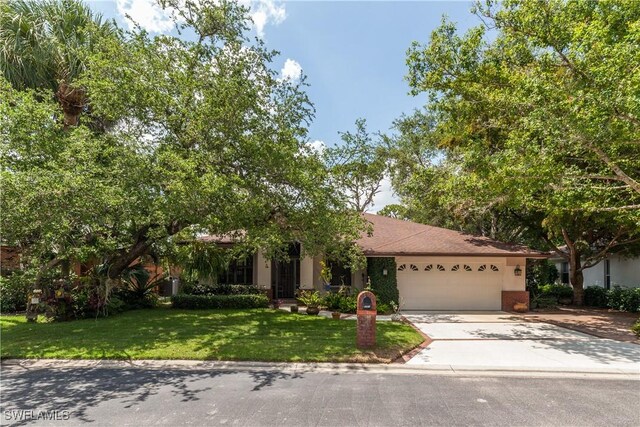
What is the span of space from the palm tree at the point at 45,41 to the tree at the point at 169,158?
1.37 meters

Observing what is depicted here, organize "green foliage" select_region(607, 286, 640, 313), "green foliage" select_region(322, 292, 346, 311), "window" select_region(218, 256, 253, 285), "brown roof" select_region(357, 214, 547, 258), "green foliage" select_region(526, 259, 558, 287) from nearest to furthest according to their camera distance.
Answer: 1. "green foliage" select_region(322, 292, 346, 311)
2. "brown roof" select_region(357, 214, 547, 258)
3. "green foliage" select_region(607, 286, 640, 313)
4. "window" select_region(218, 256, 253, 285)
5. "green foliage" select_region(526, 259, 558, 287)

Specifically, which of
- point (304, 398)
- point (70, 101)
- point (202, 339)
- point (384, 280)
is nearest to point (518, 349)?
point (304, 398)

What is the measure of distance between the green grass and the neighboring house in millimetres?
16379

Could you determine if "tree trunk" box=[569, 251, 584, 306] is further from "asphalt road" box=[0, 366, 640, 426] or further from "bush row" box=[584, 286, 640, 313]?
"asphalt road" box=[0, 366, 640, 426]

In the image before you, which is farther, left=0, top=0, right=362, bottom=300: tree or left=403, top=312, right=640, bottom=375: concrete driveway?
left=0, top=0, right=362, bottom=300: tree

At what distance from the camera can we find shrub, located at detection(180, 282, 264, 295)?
16.6 m

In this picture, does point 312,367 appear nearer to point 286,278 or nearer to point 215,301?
point 215,301

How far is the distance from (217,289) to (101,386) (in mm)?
10273

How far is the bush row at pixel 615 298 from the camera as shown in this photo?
56.1 feet

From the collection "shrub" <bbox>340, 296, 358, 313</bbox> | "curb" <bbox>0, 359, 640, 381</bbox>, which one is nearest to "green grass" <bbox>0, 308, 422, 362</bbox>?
"curb" <bbox>0, 359, 640, 381</bbox>

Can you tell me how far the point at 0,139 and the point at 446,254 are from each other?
49.2 ft

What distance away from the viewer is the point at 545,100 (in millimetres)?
9484

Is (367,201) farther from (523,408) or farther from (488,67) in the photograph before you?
(523,408)

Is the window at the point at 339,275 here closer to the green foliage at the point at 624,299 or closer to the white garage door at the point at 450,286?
the white garage door at the point at 450,286
